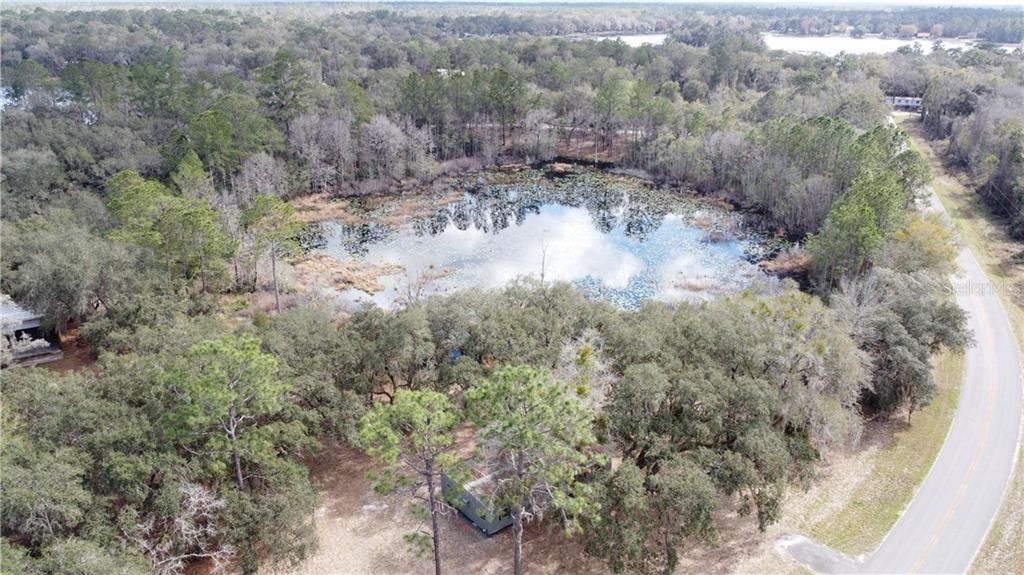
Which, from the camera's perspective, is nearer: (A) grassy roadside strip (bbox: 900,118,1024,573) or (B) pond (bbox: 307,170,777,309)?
(A) grassy roadside strip (bbox: 900,118,1024,573)

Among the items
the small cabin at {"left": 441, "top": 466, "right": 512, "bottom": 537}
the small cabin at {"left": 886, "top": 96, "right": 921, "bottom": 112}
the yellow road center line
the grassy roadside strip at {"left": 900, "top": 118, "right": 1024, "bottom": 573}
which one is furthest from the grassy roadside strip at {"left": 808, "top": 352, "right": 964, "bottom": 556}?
the small cabin at {"left": 886, "top": 96, "right": 921, "bottom": 112}

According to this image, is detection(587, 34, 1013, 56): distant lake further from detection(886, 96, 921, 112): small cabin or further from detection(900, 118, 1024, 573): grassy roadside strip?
detection(900, 118, 1024, 573): grassy roadside strip

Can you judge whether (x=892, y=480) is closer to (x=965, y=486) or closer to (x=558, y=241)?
(x=965, y=486)

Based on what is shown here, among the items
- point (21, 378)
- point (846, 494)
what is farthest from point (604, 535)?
point (21, 378)

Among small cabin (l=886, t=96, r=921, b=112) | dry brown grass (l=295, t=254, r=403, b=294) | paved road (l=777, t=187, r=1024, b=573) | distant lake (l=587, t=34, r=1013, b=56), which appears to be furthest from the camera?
distant lake (l=587, t=34, r=1013, b=56)

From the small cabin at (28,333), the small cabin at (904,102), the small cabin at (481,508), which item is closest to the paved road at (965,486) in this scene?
the small cabin at (481,508)

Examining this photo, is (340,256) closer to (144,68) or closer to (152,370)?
(152,370)
